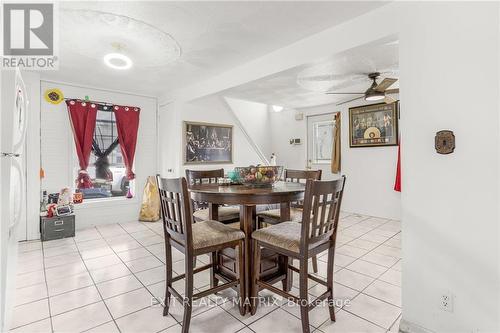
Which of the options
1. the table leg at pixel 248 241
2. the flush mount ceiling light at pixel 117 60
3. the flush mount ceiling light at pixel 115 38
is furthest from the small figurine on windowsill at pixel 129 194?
the table leg at pixel 248 241

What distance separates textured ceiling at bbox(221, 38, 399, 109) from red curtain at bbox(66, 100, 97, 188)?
2.27 metres

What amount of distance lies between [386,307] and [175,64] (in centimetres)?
343

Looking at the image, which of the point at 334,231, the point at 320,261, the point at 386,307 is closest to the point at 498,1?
the point at 334,231

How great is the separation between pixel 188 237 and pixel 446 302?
1.67 metres

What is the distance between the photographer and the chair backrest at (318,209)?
157cm

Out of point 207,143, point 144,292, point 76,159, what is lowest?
point 144,292

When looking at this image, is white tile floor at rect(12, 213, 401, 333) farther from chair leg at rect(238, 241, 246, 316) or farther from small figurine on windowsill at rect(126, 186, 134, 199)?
small figurine on windowsill at rect(126, 186, 134, 199)

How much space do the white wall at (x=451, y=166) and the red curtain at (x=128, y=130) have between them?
4.30 m

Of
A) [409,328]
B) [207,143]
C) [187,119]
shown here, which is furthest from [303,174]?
[187,119]

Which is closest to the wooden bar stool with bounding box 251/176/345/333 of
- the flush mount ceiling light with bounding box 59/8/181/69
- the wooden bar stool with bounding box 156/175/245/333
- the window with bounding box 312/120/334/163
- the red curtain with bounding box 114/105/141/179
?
the wooden bar stool with bounding box 156/175/245/333

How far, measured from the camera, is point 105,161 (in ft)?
15.0

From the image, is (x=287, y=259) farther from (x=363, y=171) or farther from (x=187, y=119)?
(x=363, y=171)

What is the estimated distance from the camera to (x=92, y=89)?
4312 millimetres

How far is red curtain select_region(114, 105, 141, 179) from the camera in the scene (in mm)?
4531
